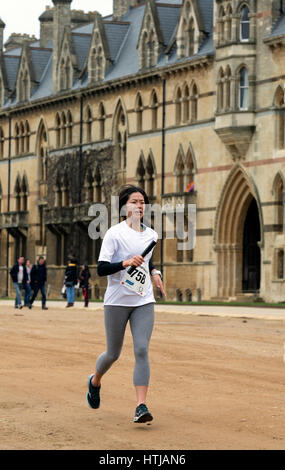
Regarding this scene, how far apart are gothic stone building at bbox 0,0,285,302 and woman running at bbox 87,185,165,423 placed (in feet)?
117

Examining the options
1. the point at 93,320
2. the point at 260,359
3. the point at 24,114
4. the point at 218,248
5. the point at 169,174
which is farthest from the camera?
the point at 24,114

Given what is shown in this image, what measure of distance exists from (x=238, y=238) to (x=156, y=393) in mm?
37339

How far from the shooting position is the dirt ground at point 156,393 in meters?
11.5

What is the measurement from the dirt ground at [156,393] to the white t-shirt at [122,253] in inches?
48.5

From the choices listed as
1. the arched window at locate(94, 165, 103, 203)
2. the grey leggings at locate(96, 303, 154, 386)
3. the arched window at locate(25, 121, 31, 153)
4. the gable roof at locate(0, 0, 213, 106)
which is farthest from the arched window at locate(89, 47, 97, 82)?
the grey leggings at locate(96, 303, 154, 386)

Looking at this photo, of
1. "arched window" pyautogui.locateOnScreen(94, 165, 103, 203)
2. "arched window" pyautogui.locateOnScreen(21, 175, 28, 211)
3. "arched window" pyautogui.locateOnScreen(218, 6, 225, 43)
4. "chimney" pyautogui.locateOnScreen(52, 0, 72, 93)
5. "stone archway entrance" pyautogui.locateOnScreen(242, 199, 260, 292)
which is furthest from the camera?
"arched window" pyautogui.locateOnScreen(21, 175, 28, 211)

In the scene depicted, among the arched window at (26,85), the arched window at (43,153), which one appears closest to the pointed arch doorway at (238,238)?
the arched window at (43,153)

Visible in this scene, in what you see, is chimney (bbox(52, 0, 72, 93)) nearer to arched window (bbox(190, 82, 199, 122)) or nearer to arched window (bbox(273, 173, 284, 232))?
arched window (bbox(190, 82, 199, 122))

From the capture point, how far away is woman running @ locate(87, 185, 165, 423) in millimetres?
12250

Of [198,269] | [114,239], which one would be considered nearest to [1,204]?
[198,269]

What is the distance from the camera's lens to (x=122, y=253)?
1252cm

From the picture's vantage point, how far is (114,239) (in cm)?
1248

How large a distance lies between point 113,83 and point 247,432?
49893 mm

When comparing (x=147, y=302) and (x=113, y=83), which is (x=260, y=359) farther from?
(x=113, y=83)
